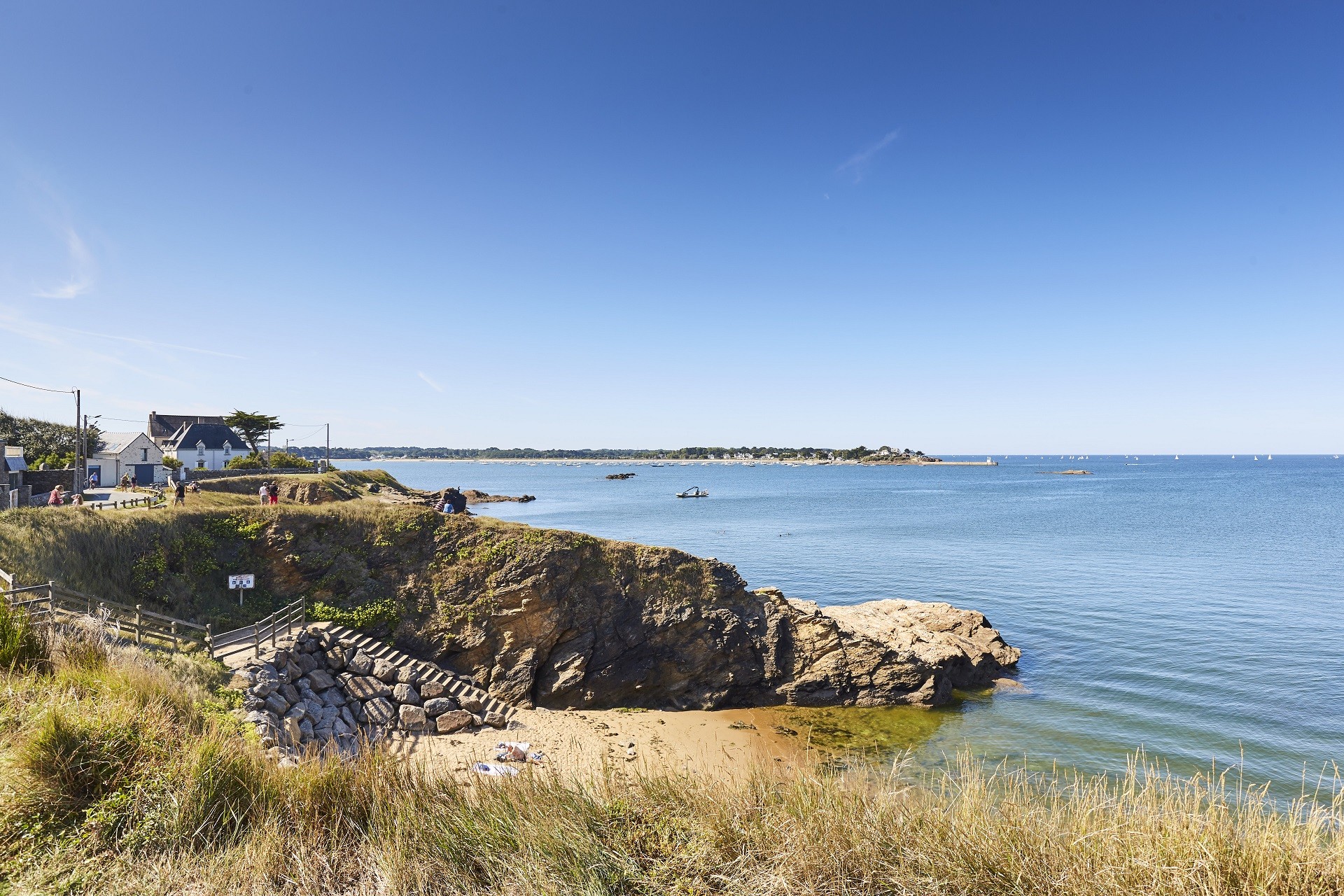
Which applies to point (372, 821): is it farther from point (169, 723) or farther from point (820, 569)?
point (820, 569)

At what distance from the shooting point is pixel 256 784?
6.38 meters

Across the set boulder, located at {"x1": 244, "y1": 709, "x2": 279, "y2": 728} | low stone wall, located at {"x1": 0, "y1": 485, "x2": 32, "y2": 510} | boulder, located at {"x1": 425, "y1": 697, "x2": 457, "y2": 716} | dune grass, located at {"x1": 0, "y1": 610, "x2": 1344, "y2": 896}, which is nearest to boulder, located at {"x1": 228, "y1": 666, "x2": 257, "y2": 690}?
boulder, located at {"x1": 244, "y1": 709, "x2": 279, "y2": 728}

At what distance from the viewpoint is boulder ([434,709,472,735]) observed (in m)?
18.6

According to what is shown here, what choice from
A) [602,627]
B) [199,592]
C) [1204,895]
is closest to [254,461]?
[199,592]

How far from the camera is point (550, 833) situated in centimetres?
570

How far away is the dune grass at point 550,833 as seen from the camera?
17.4 feet

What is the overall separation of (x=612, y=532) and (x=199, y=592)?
4155cm

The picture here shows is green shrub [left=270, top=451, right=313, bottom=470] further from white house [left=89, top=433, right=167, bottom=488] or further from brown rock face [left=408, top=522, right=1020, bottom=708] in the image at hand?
brown rock face [left=408, top=522, right=1020, bottom=708]

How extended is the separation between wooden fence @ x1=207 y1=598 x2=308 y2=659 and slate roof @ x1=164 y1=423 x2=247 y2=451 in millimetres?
56708

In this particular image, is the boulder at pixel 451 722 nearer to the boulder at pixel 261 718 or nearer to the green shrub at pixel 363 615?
the boulder at pixel 261 718

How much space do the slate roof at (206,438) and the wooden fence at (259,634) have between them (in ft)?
186

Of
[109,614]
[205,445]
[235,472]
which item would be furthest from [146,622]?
[205,445]

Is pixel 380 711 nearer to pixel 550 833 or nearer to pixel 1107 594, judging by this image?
pixel 550 833

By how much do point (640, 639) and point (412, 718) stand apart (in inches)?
321
